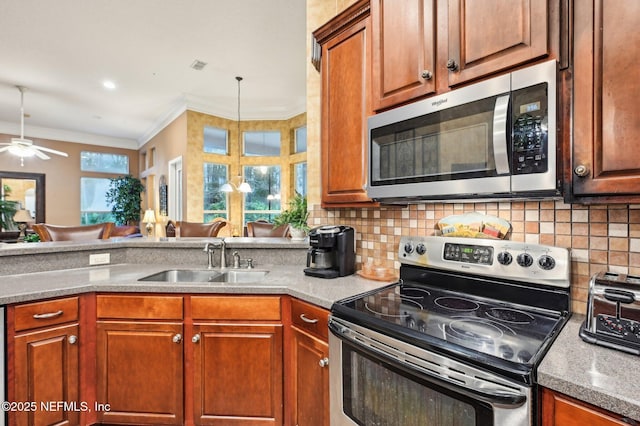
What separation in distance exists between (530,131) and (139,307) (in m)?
1.94

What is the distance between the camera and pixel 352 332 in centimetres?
120

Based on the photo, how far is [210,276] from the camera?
2.22 metres

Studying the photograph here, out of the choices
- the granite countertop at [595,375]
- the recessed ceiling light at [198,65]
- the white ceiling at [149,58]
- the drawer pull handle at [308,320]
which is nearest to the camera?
the granite countertop at [595,375]

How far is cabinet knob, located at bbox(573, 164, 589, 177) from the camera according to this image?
0.98 meters

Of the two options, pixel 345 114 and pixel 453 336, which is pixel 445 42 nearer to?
pixel 345 114

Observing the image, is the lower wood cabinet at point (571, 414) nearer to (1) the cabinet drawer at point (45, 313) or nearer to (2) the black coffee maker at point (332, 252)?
(2) the black coffee maker at point (332, 252)

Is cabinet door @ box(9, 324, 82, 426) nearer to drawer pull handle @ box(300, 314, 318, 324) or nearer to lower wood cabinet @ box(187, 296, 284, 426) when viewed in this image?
lower wood cabinet @ box(187, 296, 284, 426)

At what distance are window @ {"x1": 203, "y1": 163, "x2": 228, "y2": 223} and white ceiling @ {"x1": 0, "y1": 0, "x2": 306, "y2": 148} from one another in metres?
1.13

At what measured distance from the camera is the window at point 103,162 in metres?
8.55

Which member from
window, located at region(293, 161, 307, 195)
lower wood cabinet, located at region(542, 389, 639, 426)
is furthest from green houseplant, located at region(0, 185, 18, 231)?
lower wood cabinet, located at region(542, 389, 639, 426)

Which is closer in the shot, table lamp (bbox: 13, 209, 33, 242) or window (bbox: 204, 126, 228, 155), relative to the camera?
window (bbox: 204, 126, 228, 155)

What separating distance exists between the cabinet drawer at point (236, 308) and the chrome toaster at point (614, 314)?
126 centimetres

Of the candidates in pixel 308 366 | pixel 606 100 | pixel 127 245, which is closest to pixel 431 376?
pixel 308 366

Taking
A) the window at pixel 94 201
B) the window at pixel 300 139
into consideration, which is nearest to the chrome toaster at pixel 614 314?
the window at pixel 300 139
